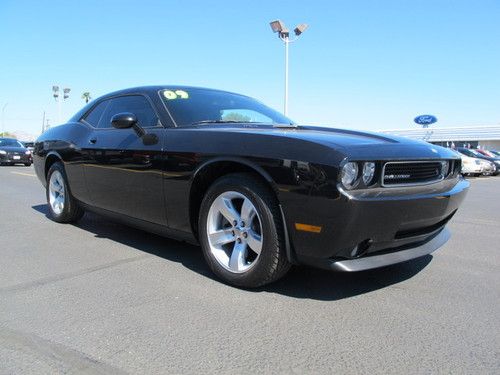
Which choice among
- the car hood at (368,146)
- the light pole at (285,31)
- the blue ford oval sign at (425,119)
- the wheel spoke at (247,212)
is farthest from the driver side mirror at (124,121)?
the blue ford oval sign at (425,119)

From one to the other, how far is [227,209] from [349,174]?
3.21 ft

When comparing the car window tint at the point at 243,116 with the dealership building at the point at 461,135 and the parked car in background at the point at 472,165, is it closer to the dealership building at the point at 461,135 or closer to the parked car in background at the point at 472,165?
the parked car in background at the point at 472,165

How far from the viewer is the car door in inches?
157

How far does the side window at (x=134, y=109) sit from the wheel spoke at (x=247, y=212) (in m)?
1.34

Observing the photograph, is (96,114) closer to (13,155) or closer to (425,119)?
(13,155)

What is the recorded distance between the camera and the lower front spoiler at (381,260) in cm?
291

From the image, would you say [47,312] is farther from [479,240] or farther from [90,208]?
[479,240]

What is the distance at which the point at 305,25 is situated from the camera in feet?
72.1

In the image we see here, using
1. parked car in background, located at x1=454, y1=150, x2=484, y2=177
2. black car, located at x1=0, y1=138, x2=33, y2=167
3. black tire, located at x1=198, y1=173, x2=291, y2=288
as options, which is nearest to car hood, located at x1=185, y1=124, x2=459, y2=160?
black tire, located at x1=198, y1=173, x2=291, y2=288

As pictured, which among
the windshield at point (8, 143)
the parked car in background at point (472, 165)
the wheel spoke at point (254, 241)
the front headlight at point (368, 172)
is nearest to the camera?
the front headlight at point (368, 172)

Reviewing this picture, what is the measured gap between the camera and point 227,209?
3422 mm

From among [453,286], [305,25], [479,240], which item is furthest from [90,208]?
[305,25]

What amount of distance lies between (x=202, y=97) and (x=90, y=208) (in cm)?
176

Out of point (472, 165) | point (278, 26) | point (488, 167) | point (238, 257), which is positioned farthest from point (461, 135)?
point (238, 257)
